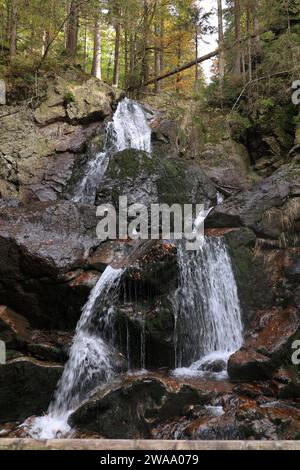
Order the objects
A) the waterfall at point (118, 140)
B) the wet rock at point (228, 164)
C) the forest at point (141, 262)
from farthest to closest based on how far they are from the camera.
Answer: the wet rock at point (228, 164) → the waterfall at point (118, 140) → the forest at point (141, 262)

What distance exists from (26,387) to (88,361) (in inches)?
42.9

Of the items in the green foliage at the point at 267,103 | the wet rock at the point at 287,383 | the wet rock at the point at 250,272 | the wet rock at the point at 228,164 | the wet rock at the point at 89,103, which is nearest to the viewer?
the wet rock at the point at 287,383

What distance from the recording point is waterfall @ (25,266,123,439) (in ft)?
21.6

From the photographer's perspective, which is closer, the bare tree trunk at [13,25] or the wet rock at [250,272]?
the wet rock at [250,272]

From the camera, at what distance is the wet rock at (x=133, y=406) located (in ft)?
20.0

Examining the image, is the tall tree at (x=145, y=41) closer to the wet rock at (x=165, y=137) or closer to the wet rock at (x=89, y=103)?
the wet rock at (x=89, y=103)

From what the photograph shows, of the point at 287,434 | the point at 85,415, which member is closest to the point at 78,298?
the point at 85,415

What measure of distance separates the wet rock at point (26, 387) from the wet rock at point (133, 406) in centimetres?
86

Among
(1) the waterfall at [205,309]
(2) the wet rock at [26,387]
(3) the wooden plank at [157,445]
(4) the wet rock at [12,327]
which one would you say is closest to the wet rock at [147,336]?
(1) the waterfall at [205,309]

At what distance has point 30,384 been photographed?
6.93 meters

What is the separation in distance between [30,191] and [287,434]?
32.0 feet

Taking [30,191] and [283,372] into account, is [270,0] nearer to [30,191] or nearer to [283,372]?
[30,191]

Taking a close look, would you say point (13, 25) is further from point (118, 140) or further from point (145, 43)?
point (145, 43)

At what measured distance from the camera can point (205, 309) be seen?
833 cm
